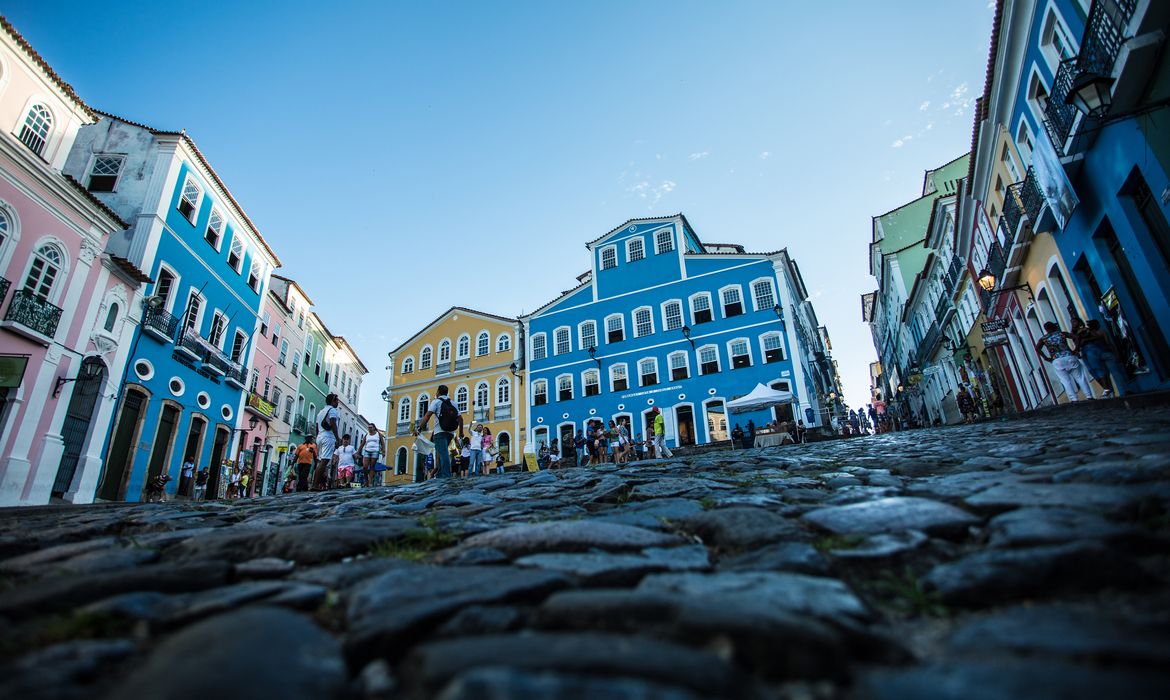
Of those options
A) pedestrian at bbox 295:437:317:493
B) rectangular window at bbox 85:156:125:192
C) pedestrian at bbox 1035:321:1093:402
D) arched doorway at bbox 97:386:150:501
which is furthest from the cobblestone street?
rectangular window at bbox 85:156:125:192

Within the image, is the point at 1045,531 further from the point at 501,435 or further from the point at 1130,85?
the point at 501,435

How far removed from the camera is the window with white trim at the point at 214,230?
1939 cm

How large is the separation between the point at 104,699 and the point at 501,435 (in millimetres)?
30672

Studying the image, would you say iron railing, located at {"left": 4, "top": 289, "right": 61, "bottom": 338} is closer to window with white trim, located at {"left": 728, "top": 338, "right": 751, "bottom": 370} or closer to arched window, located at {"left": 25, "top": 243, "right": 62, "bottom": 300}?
arched window, located at {"left": 25, "top": 243, "right": 62, "bottom": 300}

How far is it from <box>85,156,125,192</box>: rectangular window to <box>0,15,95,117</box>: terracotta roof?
240 centimetres

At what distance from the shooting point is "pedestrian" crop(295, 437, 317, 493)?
12.5 meters

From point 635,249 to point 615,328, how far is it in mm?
4888

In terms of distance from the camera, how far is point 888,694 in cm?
96

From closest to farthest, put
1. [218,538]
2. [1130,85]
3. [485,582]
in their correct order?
[485,582]
[218,538]
[1130,85]

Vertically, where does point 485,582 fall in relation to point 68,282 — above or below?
below

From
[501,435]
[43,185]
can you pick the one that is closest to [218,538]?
[43,185]

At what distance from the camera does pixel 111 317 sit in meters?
14.6

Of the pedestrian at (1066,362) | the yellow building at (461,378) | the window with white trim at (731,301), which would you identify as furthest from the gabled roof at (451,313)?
the pedestrian at (1066,362)

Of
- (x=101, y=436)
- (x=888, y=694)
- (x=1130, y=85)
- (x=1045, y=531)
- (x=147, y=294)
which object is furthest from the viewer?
(x=147, y=294)
